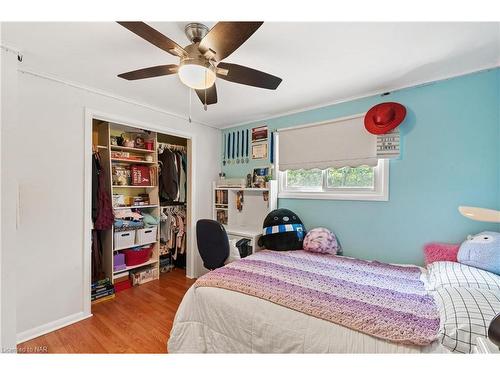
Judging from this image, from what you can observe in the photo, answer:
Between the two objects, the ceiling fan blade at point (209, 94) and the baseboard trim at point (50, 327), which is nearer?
the ceiling fan blade at point (209, 94)

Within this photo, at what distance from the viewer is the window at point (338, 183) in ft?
7.16

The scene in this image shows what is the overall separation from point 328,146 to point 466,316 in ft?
5.90

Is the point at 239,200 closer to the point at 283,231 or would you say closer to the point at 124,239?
the point at 283,231

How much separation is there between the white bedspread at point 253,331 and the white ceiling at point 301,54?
1.66m

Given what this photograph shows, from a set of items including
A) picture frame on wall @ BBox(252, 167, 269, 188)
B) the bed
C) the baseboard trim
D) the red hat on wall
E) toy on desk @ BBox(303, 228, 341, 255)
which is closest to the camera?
the bed

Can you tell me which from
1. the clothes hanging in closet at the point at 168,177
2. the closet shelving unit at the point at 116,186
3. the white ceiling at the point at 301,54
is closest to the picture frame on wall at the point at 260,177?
the white ceiling at the point at 301,54

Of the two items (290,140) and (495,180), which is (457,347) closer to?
(495,180)

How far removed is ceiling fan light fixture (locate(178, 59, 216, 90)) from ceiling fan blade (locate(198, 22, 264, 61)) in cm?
7

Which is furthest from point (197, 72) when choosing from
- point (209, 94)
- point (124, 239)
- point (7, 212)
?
point (124, 239)

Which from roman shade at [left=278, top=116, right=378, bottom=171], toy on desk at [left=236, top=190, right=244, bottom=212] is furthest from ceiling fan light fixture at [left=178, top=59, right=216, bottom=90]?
toy on desk at [left=236, top=190, right=244, bottom=212]

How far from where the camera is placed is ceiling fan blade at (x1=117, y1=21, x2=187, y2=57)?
0.94 metres

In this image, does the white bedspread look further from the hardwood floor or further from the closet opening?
the closet opening

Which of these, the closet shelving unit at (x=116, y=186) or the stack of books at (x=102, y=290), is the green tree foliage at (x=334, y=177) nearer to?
the closet shelving unit at (x=116, y=186)
